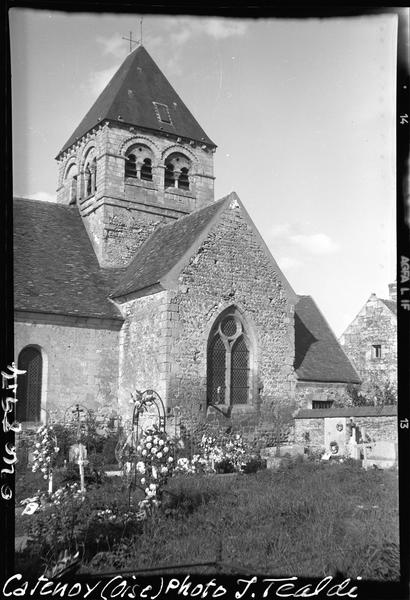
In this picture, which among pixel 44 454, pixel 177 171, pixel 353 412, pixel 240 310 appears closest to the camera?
pixel 44 454

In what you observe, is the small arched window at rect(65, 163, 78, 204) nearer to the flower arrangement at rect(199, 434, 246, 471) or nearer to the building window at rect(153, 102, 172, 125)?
the building window at rect(153, 102, 172, 125)

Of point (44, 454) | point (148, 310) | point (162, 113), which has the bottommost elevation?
point (44, 454)

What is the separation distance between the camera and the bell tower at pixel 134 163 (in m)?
20.7

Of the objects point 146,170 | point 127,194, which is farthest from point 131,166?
point 127,194

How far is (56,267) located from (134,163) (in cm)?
521

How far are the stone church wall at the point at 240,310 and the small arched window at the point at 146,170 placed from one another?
551 cm

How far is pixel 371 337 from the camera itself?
27.8m

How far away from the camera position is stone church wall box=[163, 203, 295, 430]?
53.2 ft

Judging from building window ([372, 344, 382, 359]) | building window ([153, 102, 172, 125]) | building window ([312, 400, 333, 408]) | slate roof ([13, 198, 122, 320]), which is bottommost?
building window ([312, 400, 333, 408])

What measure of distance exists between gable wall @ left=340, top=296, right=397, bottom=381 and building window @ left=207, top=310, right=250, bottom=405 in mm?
10977

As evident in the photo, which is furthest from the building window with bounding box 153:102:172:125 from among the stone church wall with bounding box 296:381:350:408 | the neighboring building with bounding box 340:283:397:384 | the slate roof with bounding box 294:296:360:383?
the neighboring building with bounding box 340:283:397:384

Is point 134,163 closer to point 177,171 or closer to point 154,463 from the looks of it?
point 177,171

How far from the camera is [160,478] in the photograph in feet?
29.3

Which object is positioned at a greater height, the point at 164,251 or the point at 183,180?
the point at 183,180
